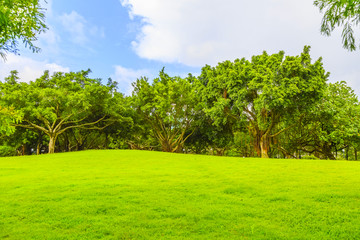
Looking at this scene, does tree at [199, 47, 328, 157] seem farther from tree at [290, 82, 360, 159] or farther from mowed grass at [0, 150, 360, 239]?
mowed grass at [0, 150, 360, 239]

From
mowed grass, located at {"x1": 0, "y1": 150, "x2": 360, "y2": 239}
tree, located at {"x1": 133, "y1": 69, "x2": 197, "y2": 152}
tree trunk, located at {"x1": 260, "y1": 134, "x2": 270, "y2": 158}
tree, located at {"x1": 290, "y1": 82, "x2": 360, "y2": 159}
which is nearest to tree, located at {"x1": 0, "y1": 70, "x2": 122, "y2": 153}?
tree, located at {"x1": 133, "y1": 69, "x2": 197, "y2": 152}

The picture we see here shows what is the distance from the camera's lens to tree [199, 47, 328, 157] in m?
18.6

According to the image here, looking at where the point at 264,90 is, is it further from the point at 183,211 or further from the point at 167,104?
the point at 183,211

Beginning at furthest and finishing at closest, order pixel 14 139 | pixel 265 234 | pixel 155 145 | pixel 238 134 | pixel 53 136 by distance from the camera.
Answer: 1. pixel 155 145
2. pixel 238 134
3. pixel 14 139
4. pixel 53 136
5. pixel 265 234

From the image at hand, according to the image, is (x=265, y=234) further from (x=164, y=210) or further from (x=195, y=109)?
(x=195, y=109)

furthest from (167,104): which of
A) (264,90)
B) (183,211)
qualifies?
(183,211)

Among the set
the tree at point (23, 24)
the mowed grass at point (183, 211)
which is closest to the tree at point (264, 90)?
the mowed grass at point (183, 211)

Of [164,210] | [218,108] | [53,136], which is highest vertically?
[218,108]

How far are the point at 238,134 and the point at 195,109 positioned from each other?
12482 millimetres

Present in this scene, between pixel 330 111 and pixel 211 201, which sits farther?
pixel 330 111

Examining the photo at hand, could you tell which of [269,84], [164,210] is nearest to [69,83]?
[269,84]

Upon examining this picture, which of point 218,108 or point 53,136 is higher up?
point 218,108

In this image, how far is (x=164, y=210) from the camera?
518 centimetres

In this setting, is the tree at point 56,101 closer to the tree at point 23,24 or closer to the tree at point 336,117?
the tree at point 23,24
